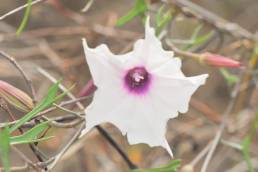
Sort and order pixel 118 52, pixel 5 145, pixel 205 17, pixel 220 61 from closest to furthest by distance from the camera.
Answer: pixel 5 145, pixel 220 61, pixel 205 17, pixel 118 52

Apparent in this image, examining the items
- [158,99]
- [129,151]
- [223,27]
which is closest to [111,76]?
[158,99]

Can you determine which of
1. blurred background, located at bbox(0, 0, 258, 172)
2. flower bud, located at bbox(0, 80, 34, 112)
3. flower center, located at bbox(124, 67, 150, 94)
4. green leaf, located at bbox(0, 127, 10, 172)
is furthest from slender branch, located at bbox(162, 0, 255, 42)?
green leaf, located at bbox(0, 127, 10, 172)

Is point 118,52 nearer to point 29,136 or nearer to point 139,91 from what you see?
point 139,91

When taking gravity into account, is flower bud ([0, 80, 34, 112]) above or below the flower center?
below

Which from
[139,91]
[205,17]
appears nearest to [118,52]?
[205,17]

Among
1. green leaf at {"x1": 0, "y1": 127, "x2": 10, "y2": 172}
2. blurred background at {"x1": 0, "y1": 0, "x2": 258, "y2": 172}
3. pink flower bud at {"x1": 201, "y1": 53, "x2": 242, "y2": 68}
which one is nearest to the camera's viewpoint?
green leaf at {"x1": 0, "y1": 127, "x2": 10, "y2": 172}

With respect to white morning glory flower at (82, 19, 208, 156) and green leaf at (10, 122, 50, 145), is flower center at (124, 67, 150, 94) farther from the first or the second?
green leaf at (10, 122, 50, 145)
